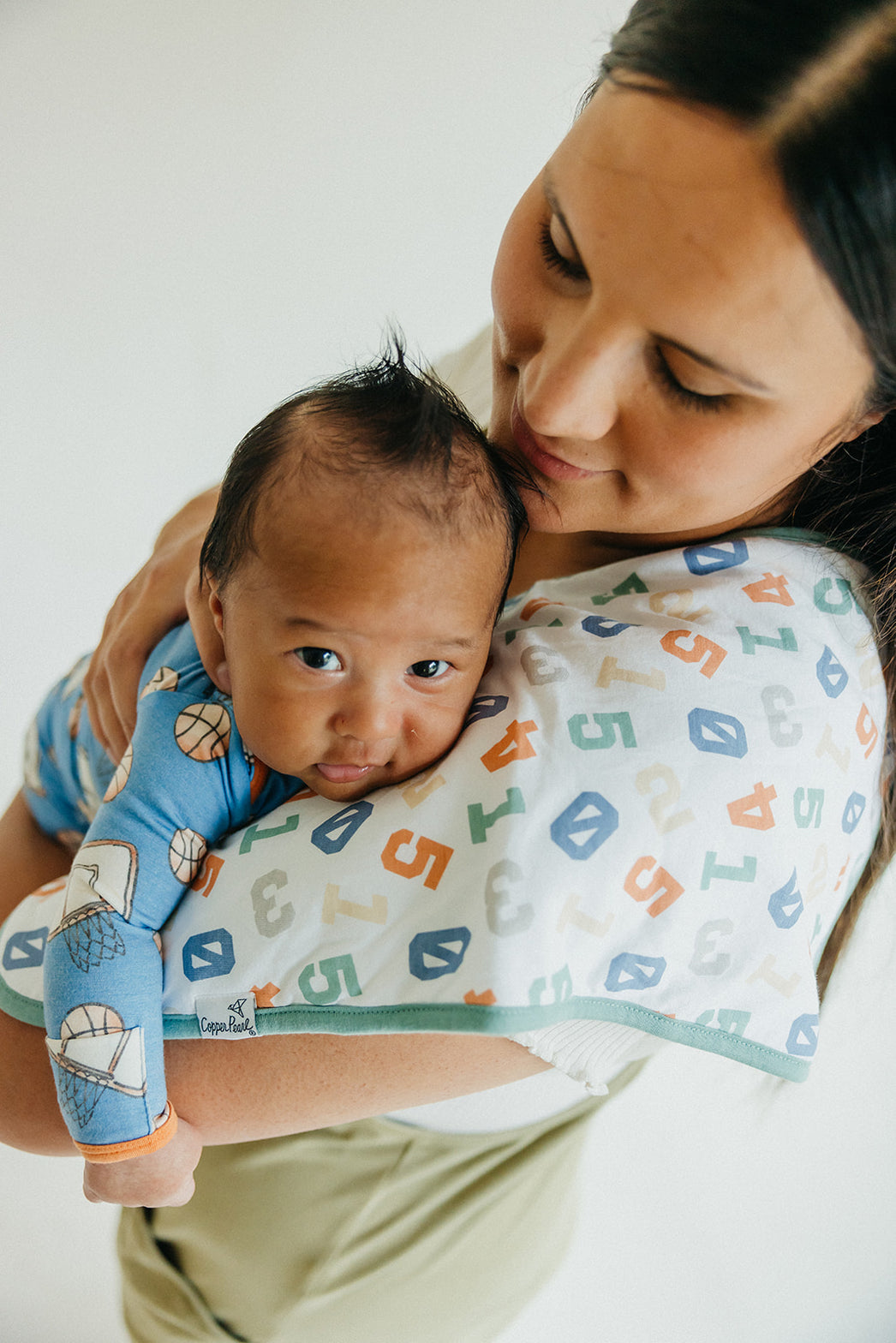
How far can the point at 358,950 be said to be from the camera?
0.70m

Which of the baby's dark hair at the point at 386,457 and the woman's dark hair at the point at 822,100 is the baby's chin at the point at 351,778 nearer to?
the baby's dark hair at the point at 386,457

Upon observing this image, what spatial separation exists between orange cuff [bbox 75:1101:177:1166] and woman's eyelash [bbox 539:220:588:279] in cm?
72

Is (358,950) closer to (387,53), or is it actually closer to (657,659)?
(657,659)

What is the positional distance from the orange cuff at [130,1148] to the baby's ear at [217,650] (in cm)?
36

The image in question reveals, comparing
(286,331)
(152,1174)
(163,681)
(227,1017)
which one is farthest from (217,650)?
(286,331)

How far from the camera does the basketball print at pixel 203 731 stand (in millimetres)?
823

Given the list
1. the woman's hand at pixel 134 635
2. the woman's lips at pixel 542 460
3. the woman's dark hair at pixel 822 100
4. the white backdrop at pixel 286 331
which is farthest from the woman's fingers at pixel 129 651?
the white backdrop at pixel 286 331

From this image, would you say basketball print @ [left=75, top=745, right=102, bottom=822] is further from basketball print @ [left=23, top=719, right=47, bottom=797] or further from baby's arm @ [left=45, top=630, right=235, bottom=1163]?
baby's arm @ [left=45, top=630, right=235, bottom=1163]

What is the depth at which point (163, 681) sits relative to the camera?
911 mm

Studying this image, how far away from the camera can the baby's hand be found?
2.50ft

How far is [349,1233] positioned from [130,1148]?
388mm

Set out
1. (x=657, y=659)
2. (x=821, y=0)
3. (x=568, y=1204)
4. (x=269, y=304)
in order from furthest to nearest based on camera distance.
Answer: (x=269, y=304) → (x=568, y=1204) → (x=657, y=659) → (x=821, y=0)

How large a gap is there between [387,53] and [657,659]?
1698 millimetres

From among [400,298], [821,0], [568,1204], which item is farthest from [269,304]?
[568,1204]
